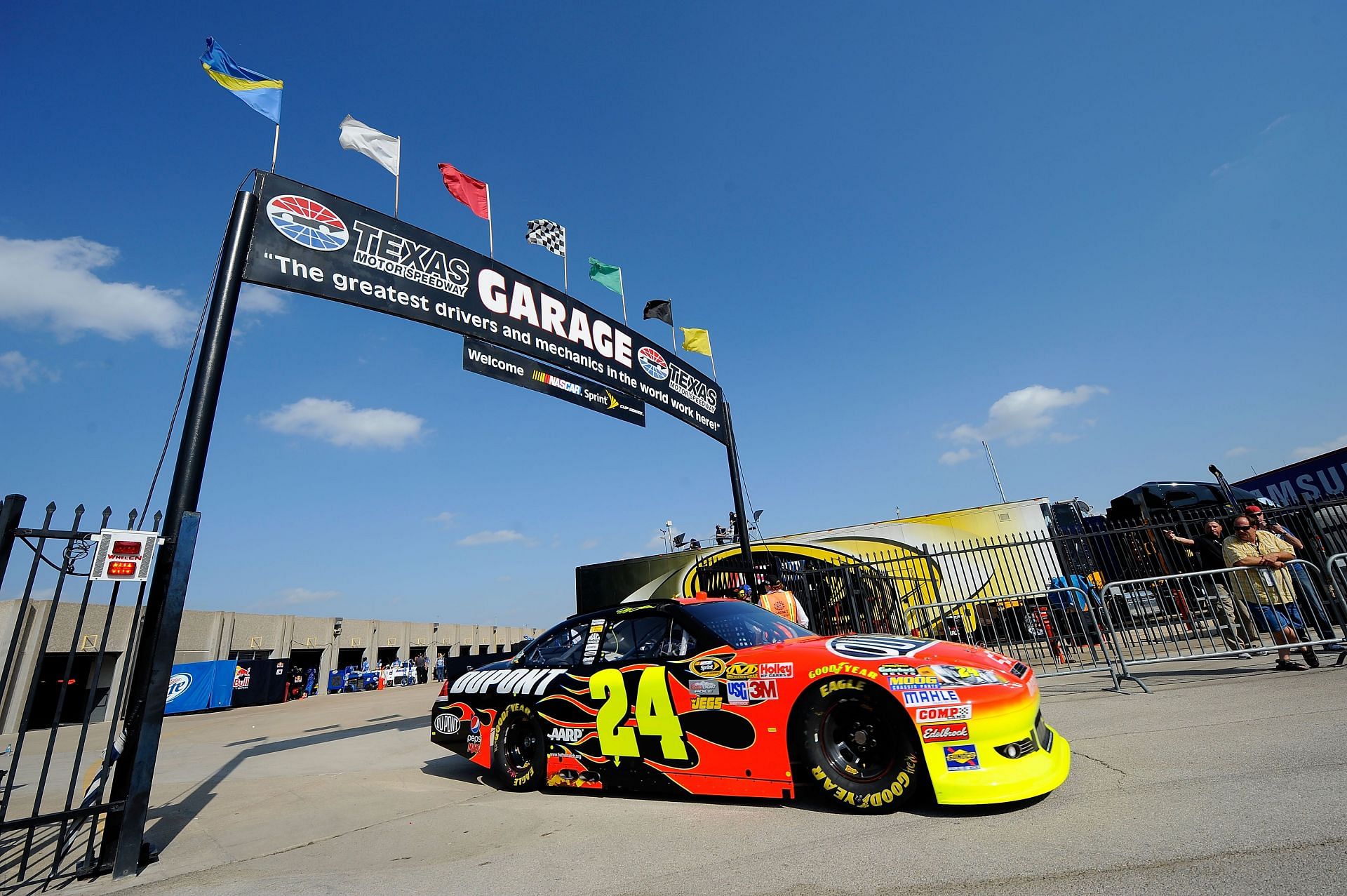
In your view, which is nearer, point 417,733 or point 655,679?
point 655,679

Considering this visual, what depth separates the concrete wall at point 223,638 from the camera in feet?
69.8

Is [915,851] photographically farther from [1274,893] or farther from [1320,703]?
[1320,703]

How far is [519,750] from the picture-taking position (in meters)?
5.15

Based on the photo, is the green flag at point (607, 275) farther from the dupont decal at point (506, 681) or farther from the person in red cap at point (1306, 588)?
the person in red cap at point (1306, 588)

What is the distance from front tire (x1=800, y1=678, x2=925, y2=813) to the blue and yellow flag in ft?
23.5

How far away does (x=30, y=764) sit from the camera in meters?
8.94

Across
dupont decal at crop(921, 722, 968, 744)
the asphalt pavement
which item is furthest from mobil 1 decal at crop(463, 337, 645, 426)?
dupont decal at crop(921, 722, 968, 744)

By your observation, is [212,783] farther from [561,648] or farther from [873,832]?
[873,832]

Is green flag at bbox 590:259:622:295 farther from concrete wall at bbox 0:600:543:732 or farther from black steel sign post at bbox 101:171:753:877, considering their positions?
concrete wall at bbox 0:600:543:732

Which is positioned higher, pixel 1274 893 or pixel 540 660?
pixel 540 660

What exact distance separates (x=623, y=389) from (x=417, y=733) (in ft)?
20.1

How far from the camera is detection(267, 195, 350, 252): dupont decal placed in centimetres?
555

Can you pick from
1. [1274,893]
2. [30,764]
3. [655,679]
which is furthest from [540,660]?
[30,764]

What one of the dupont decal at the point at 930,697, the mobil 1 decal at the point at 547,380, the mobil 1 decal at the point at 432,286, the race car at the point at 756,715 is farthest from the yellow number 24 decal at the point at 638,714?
the mobil 1 decal at the point at 432,286
